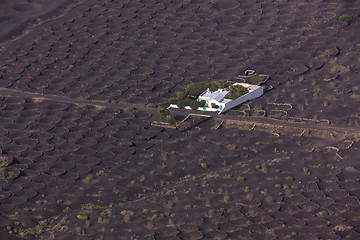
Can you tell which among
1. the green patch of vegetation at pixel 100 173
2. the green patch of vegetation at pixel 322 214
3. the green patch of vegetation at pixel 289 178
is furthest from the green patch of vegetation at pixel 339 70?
the green patch of vegetation at pixel 100 173

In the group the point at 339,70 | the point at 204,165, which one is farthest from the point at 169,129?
the point at 339,70

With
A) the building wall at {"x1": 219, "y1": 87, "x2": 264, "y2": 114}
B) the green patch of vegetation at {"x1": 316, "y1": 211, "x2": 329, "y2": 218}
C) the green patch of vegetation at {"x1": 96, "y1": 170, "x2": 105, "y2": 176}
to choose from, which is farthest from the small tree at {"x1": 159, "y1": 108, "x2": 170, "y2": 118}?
the green patch of vegetation at {"x1": 316, "y1": 211, "x2": 329, "y2": 218}

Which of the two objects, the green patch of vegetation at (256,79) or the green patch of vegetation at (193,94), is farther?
the green patch of vegetation at (256,79)

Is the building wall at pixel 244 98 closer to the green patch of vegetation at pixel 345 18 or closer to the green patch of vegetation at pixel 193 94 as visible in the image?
the green patch of vegetation at pixel 193 94

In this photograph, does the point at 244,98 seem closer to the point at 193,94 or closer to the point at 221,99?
the point at 221,99

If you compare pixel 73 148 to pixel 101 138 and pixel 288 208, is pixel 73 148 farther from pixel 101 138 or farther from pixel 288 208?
pixel 288 208

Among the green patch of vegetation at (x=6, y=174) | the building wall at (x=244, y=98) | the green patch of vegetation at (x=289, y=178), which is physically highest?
the green patch of vegetation at (x=6, y=174)

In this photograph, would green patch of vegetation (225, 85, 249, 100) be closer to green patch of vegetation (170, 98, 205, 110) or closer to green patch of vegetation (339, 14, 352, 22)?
green patch of vegetation (170, 98, 205, 110)

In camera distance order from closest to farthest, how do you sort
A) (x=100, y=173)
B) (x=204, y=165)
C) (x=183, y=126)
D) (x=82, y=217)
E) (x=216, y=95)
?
(x=82, y=217) → (x=100, y=173) → (x=204, y=165) → (x=183, y=126) → (x=216, y=95)
